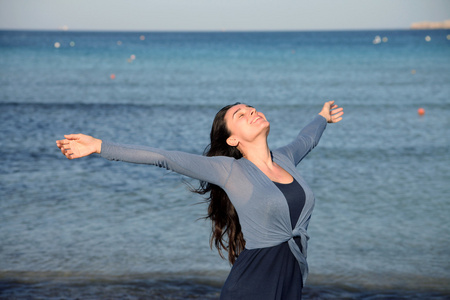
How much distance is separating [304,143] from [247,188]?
0.93 m

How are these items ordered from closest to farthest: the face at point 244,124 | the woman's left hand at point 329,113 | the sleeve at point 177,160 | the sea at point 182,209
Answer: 1. the sleeve at point 177,160
2. the face at point 244,124
3. the woman's left hand at point 329,113
4. the sea at point 182,209

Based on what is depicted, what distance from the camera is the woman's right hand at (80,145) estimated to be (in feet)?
11.7

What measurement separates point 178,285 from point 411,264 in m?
3.23

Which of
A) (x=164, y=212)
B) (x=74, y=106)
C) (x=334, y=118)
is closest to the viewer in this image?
(x=334, y=118)

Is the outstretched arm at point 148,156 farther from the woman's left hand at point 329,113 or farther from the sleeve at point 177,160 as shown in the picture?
the woman's left hand at point 329,113

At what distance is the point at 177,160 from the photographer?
3.64m

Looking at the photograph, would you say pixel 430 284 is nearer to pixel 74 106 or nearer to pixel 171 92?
pixel 74 106

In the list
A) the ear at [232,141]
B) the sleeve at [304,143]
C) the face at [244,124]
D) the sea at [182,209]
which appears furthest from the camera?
the sea at [182,209]

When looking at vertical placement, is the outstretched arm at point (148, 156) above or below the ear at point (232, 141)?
below

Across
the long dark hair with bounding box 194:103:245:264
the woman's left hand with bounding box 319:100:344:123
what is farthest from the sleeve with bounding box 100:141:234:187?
the woman's left hand with bounding box 319:100:344:123

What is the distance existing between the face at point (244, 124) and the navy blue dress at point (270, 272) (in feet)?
1.29

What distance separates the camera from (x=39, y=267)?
797cm

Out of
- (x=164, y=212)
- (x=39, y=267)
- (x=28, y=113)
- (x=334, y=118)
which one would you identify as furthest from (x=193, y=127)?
(x=334, y=118)

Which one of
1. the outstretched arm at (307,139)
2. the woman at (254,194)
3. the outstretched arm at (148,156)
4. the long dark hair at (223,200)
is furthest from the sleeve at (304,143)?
the outstretched arm at (148,156)
